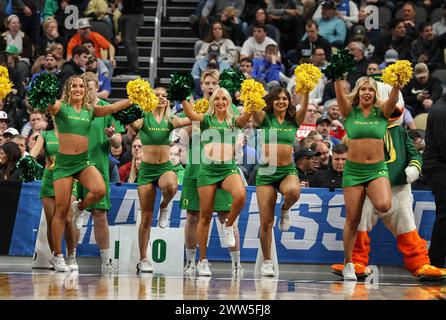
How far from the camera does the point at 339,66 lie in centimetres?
1234

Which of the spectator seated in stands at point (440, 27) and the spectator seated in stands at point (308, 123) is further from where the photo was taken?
the spectator seated in stands at point (440, 27)

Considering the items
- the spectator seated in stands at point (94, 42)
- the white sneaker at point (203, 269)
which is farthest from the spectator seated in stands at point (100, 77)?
the white sneaker at point (203, 269)

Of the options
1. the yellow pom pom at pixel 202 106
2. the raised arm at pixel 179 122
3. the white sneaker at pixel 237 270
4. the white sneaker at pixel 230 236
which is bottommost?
the white sneaker at pixel 237 270

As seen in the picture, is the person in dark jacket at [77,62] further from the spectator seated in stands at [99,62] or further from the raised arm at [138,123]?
the raised arm at [138,123]

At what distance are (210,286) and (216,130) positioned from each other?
7.21ft

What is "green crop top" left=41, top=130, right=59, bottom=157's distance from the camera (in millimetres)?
13359

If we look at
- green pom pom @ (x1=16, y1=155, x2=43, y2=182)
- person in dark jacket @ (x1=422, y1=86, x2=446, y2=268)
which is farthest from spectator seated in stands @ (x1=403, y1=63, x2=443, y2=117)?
green pom pom @ (x1=16, y1=155, x2=43, y2=182)

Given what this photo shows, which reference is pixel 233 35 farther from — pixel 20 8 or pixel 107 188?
pixel 107 188

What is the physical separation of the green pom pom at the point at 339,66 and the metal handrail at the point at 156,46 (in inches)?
249

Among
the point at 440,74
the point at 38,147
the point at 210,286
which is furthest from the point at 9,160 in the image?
the point at 440,74

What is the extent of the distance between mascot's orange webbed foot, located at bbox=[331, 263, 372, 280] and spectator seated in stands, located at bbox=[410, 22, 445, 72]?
6.68m

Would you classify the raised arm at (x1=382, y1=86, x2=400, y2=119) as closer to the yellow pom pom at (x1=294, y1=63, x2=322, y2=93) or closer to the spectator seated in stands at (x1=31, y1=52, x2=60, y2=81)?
the yellow pom pom at (x1=294, y1=63, x2=322, y2=93)

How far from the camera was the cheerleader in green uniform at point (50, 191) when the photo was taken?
43.0 feet
